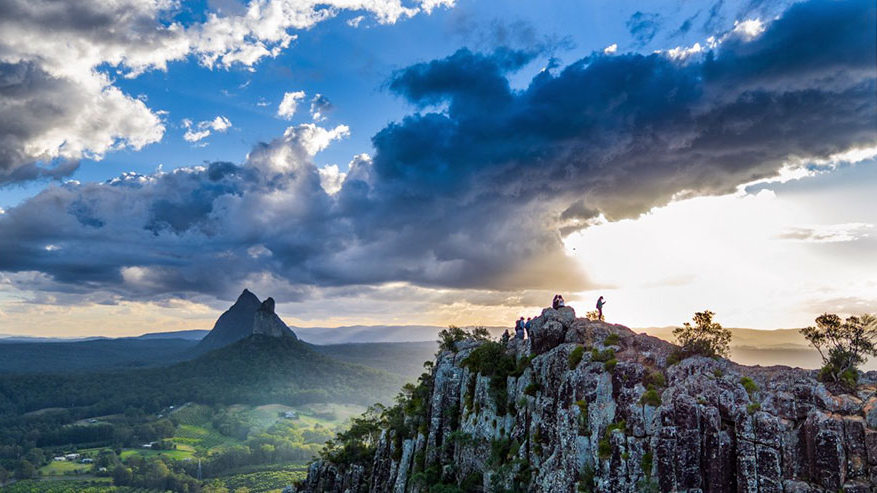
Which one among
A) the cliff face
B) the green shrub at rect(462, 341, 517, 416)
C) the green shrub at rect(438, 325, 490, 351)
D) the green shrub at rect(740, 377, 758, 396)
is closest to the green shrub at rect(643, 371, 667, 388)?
the cliff face

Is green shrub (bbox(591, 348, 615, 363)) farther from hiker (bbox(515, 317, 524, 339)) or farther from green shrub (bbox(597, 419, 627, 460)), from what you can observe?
hiker (bbox(515, 317, 524, 339))

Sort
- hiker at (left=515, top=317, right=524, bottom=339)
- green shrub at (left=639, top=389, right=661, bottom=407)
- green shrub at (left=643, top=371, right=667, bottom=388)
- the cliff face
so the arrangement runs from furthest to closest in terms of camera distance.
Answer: hiker at (left=515, top=317, right=524, bottom=339) → green shrub at (left=643, top=371, right=667, bottom=388) → green shrub at (left=639, top=389, right=661, bottom=407) → the cliff face

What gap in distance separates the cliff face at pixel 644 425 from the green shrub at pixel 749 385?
0.34 feet

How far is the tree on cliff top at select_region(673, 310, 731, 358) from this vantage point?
50938mm

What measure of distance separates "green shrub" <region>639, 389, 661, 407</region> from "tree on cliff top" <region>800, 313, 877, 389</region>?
14.7 metres

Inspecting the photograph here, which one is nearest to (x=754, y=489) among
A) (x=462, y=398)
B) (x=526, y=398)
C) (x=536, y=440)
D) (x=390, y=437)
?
Answer: (x=536, y=440)

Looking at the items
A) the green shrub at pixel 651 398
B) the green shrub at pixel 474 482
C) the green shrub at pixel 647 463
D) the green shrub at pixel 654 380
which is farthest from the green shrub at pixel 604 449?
the green shrub at pixel 474 482

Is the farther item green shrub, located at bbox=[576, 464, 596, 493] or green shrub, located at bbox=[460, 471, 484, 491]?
green shrub, located at bbox=[460, 471, 484, 491]

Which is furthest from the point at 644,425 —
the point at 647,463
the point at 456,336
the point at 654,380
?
the point at 456,336

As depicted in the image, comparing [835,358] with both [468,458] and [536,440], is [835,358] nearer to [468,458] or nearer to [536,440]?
[536,440]

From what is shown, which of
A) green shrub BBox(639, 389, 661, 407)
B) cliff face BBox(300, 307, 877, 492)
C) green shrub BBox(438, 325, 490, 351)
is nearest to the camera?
cliff face BBox(300, 307, 877, 492)

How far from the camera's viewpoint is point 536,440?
182 ft

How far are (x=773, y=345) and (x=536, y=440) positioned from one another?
168 feet

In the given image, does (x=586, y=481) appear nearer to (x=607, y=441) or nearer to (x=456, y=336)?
(x=607, y=441)
